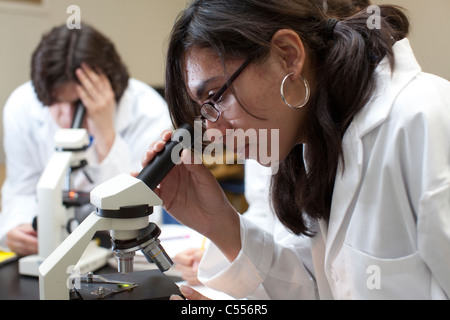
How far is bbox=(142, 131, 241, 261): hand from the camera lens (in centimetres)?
113

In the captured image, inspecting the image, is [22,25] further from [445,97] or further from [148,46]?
[445,97]

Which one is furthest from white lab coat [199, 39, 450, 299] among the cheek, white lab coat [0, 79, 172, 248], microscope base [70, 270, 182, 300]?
the cheek

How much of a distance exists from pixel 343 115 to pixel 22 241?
3.74 feet

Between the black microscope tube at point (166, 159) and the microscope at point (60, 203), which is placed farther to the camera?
the microscope at point (60, 203)

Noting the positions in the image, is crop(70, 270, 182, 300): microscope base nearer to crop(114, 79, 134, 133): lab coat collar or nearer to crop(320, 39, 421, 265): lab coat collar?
crop(320, 39, 421, 265): lab coat collar

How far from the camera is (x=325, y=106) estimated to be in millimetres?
896

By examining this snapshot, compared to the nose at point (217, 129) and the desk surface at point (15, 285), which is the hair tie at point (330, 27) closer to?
the nose at point (217, 129)

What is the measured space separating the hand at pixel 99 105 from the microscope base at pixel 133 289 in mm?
1110

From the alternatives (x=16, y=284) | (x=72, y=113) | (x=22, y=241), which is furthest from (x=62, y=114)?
(x=16, y=284)

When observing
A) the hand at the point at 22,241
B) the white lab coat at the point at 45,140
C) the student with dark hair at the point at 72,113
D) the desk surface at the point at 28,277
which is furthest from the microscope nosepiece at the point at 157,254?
the white lab coat at the point at 45,140

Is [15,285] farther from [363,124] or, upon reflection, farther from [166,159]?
[363,124]

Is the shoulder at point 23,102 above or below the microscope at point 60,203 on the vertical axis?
above

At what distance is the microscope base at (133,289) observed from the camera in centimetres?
85
